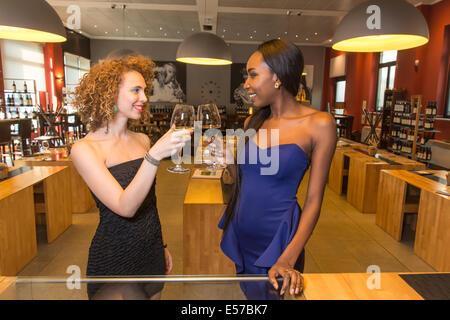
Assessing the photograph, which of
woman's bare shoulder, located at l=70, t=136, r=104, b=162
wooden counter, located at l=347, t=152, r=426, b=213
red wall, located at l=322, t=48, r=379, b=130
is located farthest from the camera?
red wall, located at l=322, t=48, r=379, b=130

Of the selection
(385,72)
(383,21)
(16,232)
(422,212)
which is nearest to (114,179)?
(16,232)

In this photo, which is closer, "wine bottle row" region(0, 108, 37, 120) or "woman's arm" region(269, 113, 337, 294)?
"woman's arm" region(269, 113, 337, 294)

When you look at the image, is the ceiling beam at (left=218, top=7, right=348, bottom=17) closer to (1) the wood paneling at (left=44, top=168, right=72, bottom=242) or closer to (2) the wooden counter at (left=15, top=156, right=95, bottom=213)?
(2) the wooden counter at (left=15, top=156, right=95, bottom=213)

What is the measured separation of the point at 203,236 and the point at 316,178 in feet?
5.56

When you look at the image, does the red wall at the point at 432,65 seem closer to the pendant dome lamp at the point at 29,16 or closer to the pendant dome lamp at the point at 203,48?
→ the pendant dome lamp at the point at 203,48

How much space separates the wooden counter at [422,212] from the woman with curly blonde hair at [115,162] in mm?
2692

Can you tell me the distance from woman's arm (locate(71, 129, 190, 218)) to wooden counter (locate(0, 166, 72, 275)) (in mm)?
2021

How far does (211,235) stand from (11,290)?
193 centimetres

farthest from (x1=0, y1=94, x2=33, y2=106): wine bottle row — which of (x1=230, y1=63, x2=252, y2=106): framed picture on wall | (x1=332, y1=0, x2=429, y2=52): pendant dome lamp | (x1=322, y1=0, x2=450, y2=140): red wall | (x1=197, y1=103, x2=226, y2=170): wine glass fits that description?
(x1=322, y1=0, x2=450, y2=140): red wall

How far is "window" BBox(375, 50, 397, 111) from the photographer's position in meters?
10.1

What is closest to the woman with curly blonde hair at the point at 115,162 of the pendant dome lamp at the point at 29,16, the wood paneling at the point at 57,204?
the pendant dome lamp at the point at 29,16

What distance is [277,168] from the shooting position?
1.21 m

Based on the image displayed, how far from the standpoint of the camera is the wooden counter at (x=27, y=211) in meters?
2.72
